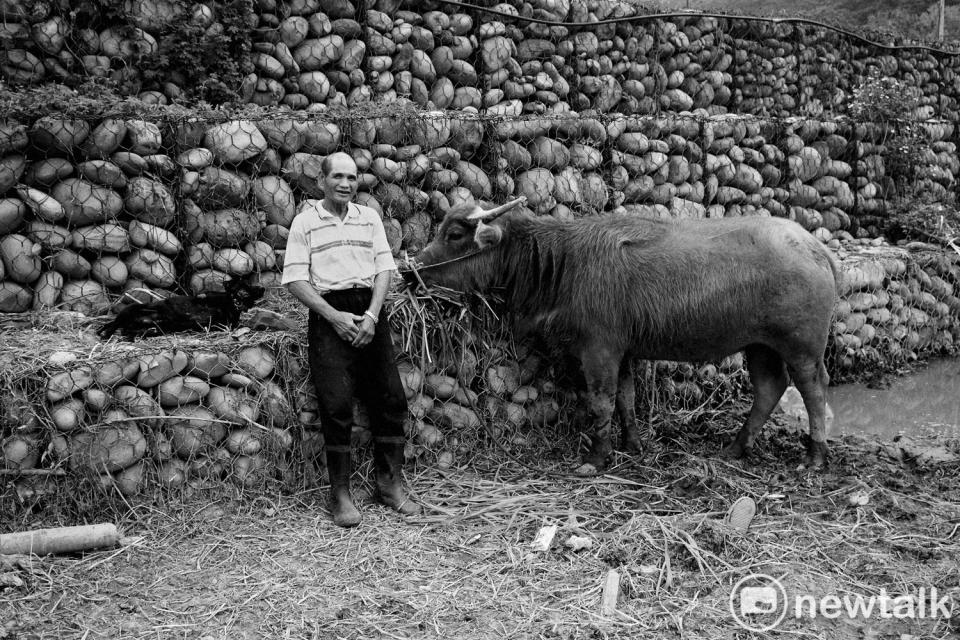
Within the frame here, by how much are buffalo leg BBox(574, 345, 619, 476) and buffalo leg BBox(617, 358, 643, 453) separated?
344mm

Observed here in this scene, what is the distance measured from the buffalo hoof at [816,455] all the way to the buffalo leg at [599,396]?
1.29 meters

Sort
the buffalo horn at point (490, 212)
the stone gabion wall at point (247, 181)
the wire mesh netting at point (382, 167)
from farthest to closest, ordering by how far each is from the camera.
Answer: the buffalo horn at point (490, 212), the stone gabion wall at point (247, 181), the wire mesh netting at point (382, 167)

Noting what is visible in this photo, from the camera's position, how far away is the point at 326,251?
4430mm

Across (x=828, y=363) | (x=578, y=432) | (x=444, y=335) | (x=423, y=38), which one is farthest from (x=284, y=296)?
(x=828, y=363)

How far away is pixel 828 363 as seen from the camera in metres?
7.71

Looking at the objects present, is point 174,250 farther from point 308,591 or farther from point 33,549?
point 308,591

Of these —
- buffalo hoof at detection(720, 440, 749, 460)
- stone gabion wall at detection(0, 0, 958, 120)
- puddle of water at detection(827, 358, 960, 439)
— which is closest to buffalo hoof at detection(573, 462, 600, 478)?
buffalo hoof at detection(720, 440, 749, 460)

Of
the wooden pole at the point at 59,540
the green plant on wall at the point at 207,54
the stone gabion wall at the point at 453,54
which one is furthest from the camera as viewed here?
the green plant on wall at the point at 207,54

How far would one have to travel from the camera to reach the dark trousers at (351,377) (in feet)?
14.6

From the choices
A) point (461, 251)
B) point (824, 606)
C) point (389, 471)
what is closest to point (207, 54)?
point (461, 251)

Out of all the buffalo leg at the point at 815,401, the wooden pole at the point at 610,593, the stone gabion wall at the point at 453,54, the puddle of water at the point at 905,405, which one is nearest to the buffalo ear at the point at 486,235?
the buffalo leg at the point at 815,401

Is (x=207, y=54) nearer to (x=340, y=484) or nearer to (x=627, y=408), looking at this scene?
(x=340, y=484)

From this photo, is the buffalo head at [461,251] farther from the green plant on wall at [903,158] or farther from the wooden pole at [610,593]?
the green plant on wall at [903,158]

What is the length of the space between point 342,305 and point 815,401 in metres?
3.07
